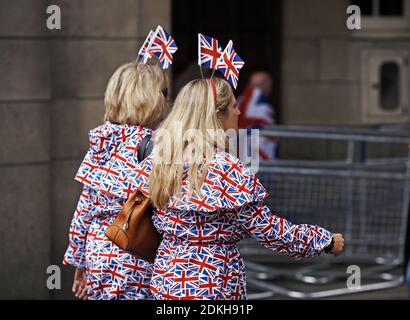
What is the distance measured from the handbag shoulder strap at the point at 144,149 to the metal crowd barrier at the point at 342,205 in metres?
3.37

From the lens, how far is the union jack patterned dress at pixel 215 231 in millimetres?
4512

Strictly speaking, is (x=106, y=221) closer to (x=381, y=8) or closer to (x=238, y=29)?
(x=238, y=29)

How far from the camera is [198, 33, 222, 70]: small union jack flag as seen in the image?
4.84 m

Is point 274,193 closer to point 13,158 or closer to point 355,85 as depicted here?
point 13,158

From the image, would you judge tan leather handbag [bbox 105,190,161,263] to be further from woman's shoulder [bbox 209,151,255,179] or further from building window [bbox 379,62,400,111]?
building window [bbox 379,62,400,111]

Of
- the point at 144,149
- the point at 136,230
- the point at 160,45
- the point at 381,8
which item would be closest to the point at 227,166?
the point at 136,230

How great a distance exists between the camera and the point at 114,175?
5160mm

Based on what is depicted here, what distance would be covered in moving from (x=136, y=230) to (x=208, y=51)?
2.91 ft

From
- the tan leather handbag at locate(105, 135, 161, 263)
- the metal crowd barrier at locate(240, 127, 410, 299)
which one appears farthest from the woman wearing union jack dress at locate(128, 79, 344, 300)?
the metal crowd barrier at locate(240, 127, 410, 299)

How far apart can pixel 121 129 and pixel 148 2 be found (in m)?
3.35

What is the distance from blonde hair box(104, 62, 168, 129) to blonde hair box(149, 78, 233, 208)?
72 cm

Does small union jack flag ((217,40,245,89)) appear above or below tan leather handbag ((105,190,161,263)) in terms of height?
above

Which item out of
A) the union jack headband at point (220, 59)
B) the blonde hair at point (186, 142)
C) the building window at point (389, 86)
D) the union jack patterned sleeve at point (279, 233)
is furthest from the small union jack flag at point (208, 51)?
the building window at point (389, 86)
